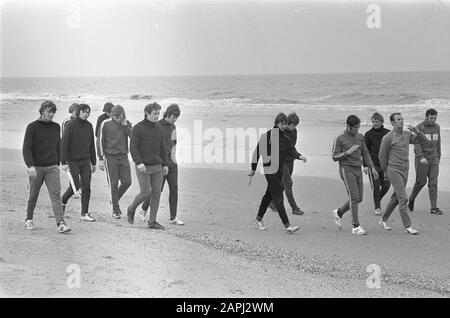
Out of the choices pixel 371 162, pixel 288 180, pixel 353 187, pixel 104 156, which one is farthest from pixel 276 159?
pixel 104 156

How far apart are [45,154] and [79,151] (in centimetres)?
114

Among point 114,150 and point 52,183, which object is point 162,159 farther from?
point 52,183

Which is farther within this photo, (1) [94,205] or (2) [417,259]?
(1) [94,205]

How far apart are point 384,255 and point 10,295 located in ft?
14.3

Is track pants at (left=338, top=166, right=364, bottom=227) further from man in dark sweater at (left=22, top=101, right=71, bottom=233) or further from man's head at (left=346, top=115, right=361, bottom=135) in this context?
man in dark sweater at (left=22, top=101, right=71, bottom=233)

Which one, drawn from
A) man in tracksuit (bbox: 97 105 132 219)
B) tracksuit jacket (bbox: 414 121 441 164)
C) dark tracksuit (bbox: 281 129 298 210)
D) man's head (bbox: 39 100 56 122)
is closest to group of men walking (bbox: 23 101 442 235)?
man in tracksuit (bbox: 97 105 132 219)

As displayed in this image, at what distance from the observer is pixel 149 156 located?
27.6 feet

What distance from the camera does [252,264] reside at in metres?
6.52

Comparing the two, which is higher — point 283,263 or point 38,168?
point 38,168

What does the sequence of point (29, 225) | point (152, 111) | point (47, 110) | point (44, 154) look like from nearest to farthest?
point (47, 110), point (44, 154), point (29, 225), point (152, 111)

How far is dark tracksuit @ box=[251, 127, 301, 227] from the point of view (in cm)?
877

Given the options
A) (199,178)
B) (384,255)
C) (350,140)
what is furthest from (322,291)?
(199,178)

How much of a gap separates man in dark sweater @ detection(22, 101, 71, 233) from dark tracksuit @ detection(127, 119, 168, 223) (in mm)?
1071
